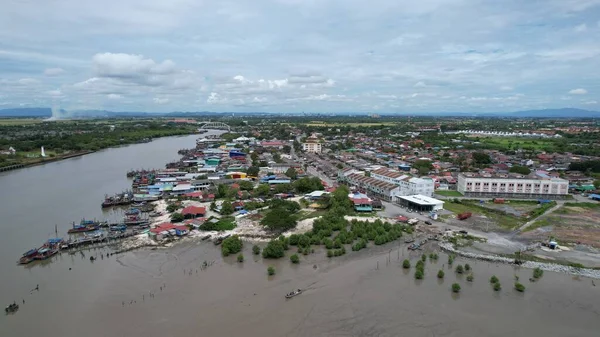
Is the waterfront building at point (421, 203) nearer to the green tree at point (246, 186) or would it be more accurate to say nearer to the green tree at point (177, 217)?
the green tree at point (246, 186)

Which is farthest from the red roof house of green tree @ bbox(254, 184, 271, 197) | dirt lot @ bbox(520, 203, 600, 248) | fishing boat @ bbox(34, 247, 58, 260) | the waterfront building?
dirt lot @ bbox(520, 203, 600, 248)

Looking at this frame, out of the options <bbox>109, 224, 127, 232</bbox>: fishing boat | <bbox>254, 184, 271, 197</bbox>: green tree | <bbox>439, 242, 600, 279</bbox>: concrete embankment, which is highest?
<bbox>254, 184, 271, 197</bbox>: green tree

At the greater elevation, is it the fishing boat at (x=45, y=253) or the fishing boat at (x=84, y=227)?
the fishing boat at (x=84, y=227)

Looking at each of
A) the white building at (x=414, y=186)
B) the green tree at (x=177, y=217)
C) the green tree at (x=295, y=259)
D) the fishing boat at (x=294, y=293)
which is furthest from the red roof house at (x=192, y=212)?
the white building at (x=414, y=186)

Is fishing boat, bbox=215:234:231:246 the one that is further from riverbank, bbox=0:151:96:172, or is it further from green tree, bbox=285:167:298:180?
riverbank, bbox=0:151:96:172

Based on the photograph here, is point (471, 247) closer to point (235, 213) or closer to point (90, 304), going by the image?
point (235, 213)
